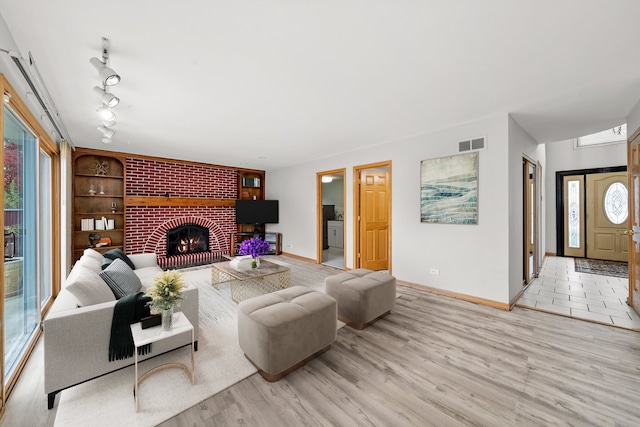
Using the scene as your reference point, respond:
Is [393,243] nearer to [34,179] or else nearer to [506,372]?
[506,372]

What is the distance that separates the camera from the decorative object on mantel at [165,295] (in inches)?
70.4

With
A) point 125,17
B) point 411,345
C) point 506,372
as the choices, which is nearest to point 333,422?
point 411,345

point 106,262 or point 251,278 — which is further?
point 251,278

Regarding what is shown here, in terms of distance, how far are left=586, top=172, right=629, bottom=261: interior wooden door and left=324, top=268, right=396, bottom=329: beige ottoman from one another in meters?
6.53

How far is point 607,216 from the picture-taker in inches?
238

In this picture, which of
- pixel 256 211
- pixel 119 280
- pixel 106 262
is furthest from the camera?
pixel 256 211

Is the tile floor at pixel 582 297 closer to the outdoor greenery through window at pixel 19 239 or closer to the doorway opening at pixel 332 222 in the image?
the doorway opening at pixel 332 222

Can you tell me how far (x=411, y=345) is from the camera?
243 centimetres

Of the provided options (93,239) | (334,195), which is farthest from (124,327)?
(334,195)

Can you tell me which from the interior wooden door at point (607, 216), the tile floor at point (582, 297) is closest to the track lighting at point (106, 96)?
the tile floor at point (582, 297)

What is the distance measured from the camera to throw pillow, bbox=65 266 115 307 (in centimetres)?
189

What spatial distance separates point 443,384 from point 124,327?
241cm

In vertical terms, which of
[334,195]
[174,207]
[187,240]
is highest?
[334,195]

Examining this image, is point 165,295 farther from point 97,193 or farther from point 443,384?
point 97,193
